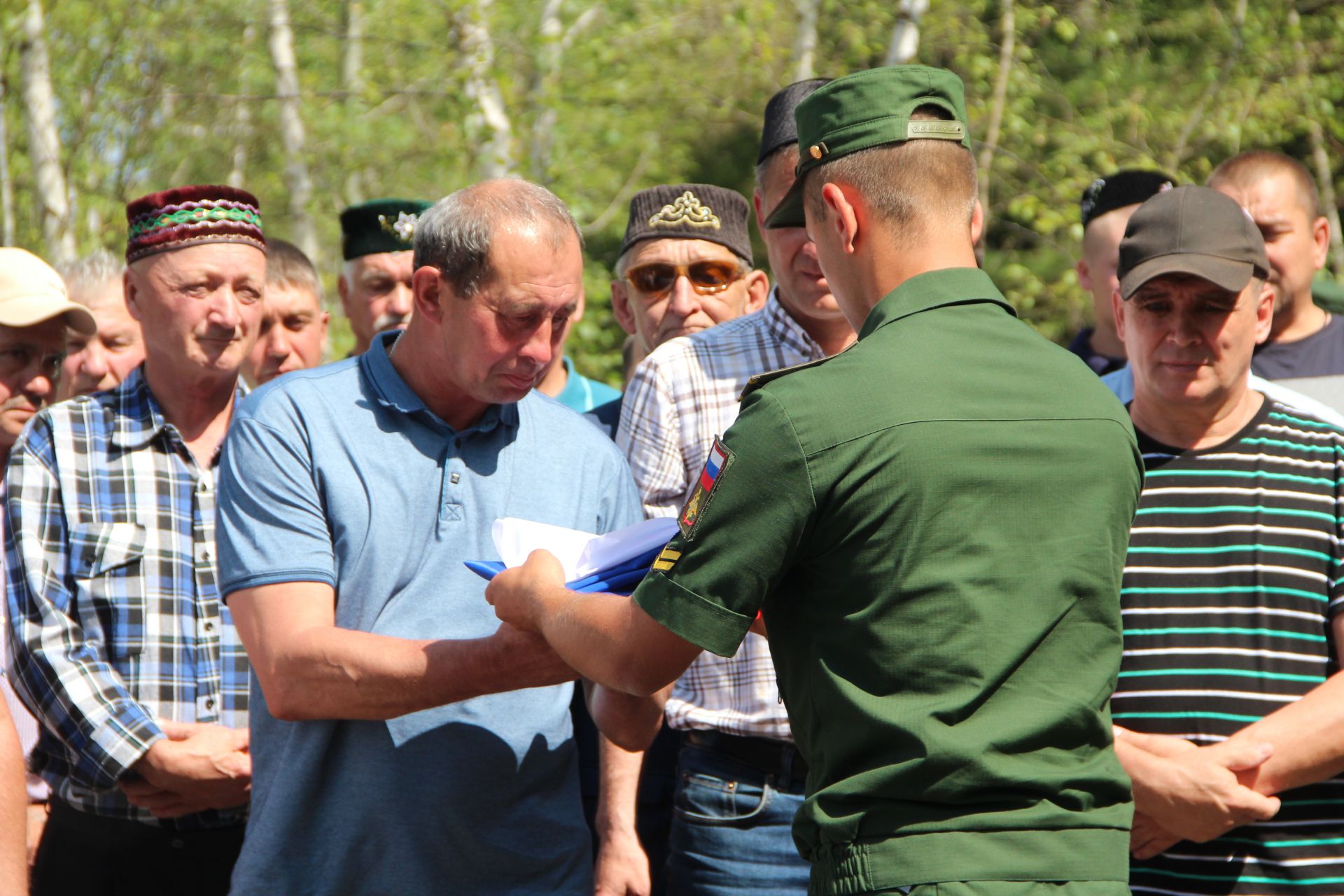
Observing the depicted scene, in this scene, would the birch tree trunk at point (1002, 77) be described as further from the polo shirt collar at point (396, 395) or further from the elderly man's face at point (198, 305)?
the polo shirt collar at point (396, 395)

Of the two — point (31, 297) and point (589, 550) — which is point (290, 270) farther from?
point (589, 550)

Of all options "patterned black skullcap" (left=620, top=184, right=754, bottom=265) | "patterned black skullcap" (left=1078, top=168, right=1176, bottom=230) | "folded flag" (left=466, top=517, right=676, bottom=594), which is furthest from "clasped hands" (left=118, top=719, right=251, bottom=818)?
"patterned black skullcap" (left=1078, top=168, right=1176, bottom=230)

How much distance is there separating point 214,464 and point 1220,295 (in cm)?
261

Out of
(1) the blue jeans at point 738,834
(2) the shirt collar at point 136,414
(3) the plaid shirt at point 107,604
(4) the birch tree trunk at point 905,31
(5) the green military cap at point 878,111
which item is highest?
(4) the birch tree trunk at point 905,31

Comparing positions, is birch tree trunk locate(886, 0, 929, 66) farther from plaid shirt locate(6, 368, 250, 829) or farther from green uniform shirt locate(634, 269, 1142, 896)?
green uniform shirt locate(634, 269, 1142, 896)

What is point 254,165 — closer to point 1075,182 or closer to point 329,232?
Answer: point 329,232

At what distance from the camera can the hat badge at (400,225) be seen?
5152 mm

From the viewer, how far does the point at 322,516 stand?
280 centimetres

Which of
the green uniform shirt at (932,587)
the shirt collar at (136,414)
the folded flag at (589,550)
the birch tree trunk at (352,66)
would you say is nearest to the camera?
the green uniform shirt at (932,587)

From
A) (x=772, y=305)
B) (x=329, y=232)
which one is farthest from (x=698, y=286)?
(x=329, y=232)

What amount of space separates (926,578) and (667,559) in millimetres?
415

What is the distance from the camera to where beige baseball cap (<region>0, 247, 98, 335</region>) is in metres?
3.91

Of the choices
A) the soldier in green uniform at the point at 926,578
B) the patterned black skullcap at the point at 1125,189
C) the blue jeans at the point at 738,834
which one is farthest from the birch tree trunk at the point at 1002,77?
the soldier in green uniform at the point at 926,578

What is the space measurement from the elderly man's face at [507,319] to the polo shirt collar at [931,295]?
894mm
